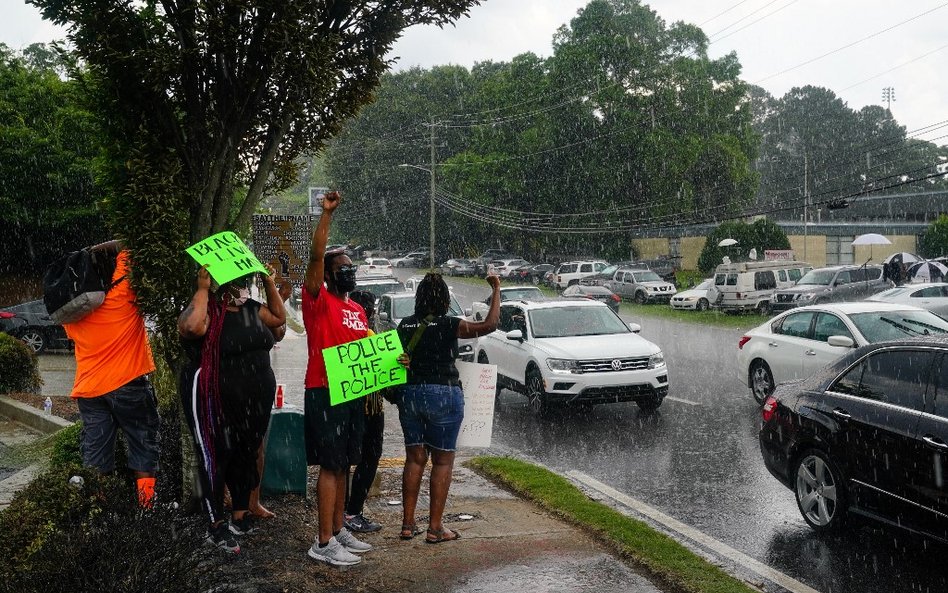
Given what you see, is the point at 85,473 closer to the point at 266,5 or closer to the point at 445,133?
the point at 266,5

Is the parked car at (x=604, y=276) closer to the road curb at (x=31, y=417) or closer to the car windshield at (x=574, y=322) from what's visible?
the car windshield at (x=574, y=322)

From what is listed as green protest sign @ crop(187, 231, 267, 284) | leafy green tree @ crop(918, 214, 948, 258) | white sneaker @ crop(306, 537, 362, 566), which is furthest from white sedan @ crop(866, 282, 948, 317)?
leafy green tree @ crop(918, 214, 948, 258)

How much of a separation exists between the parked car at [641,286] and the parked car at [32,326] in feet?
84.0

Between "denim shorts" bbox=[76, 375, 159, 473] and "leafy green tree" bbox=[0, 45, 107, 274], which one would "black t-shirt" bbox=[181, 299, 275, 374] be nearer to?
"denim shorts" bbox=[76, 375, 159, 473]

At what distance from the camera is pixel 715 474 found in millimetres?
8703

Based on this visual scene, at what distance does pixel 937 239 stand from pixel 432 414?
44.6m

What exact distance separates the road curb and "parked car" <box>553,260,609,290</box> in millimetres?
37204

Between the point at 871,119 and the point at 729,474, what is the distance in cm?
9121

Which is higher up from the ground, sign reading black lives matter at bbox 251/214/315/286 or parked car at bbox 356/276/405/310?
sign reading black lives matter at bbox 251/214/315/286

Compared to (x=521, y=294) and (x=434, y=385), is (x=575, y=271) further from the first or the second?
(x=434, y=385)

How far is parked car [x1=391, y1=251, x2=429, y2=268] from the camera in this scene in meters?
76.1

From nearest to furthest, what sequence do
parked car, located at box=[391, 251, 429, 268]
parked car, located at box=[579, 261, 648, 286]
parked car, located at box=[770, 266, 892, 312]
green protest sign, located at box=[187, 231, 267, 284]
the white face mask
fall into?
green protest sign, located at box=[187, 231, 267, 284] → the white face mask → parked car, located at box=[770, 266, 892, 312] → parked car, located at box=[579, 261, 648, 286] → parked car, located at box=[391, 251, 429, 268]

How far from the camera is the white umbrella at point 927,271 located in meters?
30.4

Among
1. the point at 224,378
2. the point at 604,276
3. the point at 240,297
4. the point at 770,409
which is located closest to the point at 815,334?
the point at 770,409
